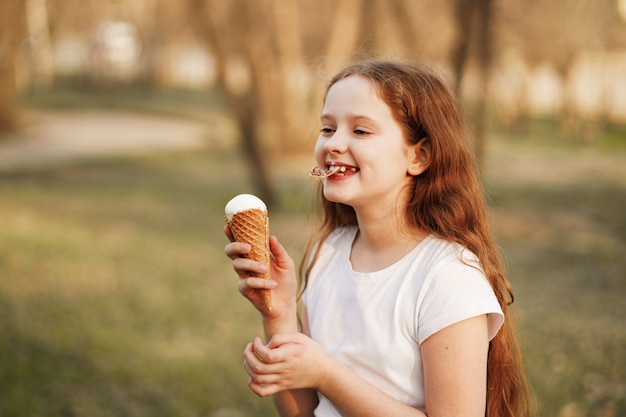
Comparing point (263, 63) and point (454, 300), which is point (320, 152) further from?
point (263, 63)

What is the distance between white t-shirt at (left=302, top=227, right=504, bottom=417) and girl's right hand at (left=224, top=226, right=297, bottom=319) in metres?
0.11

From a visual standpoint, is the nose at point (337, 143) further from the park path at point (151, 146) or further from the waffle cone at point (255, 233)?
the park path at point (151, 146)

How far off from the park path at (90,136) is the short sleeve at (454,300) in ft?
43.9

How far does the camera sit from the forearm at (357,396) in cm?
183

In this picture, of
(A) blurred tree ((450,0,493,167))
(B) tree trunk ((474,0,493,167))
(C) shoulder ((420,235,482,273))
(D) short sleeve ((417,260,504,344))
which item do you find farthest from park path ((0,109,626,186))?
(D) short sleeve ((417,260,504,344))

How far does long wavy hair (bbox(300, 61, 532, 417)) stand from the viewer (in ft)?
6.40

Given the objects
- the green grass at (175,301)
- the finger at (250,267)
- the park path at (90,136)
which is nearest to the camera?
the finger at (250,267)

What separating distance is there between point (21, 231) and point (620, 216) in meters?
7.96

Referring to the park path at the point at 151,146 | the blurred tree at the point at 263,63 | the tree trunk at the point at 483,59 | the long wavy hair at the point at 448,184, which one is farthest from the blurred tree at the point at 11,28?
the long wavy hair at the point at 448,184

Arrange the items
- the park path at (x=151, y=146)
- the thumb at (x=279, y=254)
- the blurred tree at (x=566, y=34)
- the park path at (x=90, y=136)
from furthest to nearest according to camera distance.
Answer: the park path at (x=90, y=136)
the park path at (x=151, y=146)
the blurred tree at (x=566, y=34)
the thumb at (x=279, y=254)

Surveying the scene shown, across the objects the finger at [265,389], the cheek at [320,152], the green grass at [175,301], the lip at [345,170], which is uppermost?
the cheek at [320,152]

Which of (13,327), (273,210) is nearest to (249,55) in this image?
(273,210)

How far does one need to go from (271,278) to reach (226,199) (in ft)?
32.5

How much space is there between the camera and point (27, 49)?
11.2 metres
